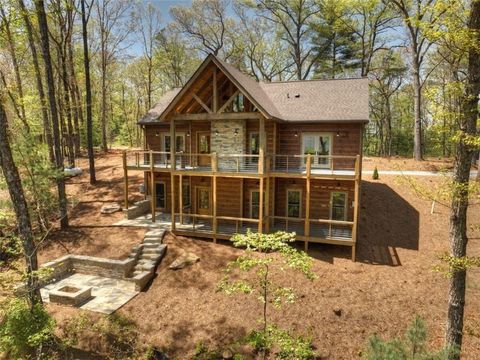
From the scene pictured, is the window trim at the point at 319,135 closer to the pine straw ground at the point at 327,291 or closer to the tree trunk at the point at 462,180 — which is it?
the pine straw ground at the point at 327,291

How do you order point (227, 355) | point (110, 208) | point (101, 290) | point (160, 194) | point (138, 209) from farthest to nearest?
point (160, 194), point (110, 208), point (138, 209), point (101, 290), point (227, 355)

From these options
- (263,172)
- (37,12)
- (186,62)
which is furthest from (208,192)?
(186,62)

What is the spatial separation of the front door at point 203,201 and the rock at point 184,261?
4574 mm

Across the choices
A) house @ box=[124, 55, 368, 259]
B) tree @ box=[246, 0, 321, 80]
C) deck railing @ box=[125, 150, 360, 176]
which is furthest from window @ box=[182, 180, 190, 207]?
tree @ box=[246, 0, 321, 80]

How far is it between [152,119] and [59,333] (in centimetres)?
1282

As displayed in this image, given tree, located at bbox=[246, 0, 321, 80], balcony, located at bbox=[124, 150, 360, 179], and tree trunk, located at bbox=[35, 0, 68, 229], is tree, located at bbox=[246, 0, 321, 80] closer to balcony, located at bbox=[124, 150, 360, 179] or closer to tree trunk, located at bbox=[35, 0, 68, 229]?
balcony, located at bbox=[124, 150, 360, 179]

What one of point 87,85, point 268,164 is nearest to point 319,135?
point 268,164

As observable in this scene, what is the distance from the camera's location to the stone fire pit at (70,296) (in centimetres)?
1148

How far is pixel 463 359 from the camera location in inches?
349

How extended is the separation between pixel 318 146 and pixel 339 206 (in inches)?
135

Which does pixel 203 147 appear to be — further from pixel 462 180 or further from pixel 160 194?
pixel 462 180

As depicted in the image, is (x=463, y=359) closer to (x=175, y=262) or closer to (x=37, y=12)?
(x=175, y=262)

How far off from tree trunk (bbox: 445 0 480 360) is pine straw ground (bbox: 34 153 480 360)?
1.09 meters

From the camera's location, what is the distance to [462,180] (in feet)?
25.0
